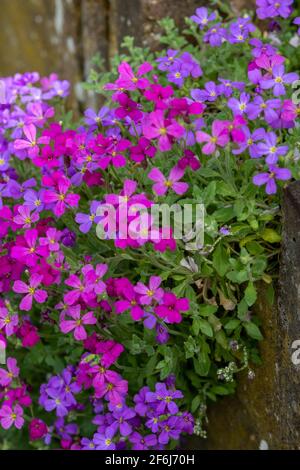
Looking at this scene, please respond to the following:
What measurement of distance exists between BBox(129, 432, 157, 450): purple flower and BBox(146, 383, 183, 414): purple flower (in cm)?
13

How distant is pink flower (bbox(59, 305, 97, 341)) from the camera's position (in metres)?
1.80

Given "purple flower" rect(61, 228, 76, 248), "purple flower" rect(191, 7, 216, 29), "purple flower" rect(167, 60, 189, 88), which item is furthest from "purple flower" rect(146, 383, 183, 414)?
"purple flower" rect(191, 7, 216, 29)

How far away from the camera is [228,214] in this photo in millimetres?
1842

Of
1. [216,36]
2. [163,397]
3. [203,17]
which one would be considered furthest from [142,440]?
[203,17]

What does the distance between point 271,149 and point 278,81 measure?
22 centimetres

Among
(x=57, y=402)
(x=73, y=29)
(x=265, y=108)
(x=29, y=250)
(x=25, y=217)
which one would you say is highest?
(x=73, y=29)

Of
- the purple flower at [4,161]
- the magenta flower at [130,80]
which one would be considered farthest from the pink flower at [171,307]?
the purple flower at [4,161]

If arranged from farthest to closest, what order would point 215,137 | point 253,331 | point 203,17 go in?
point 203,17, point 253,331, point 215,137

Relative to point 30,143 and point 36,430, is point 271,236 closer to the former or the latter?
point 30,143

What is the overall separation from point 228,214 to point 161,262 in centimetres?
24

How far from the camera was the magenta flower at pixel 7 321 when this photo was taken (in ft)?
6.23

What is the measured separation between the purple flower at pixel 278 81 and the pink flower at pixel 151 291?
626mm

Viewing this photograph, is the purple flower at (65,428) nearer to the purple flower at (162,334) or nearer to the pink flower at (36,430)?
the pink flower at (36,430)

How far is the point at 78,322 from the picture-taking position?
1832mm
